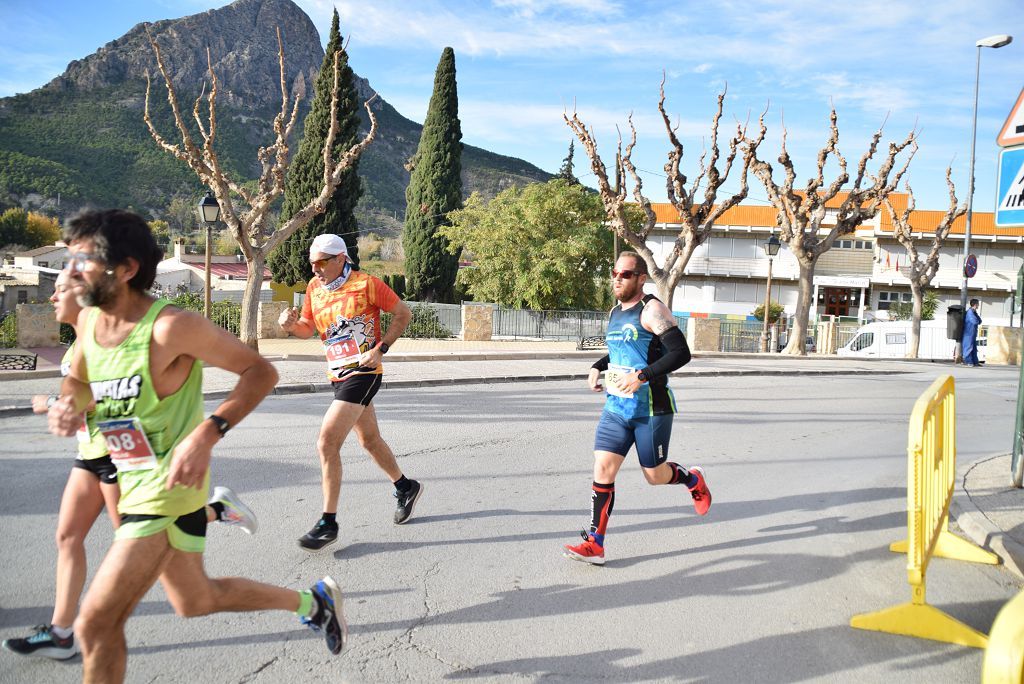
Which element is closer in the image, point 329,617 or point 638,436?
point 329,617

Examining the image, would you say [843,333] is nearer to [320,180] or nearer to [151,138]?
[320,180]

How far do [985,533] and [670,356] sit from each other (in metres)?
2.70

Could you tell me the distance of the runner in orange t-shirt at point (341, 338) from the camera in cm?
489

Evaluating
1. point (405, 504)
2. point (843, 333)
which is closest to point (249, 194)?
point (405, 504)

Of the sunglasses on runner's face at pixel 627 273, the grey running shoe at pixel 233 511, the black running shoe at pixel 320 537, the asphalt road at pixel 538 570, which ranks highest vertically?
the sunglasses on runner's face at pixel 627 273

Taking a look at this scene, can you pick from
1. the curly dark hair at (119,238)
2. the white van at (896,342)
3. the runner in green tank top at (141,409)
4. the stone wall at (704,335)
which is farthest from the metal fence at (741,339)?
the curly dark hair at (119,238)

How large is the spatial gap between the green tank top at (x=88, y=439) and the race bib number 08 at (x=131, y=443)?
0.29m

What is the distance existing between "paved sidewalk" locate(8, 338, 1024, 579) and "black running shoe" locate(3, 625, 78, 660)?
16.6 feet

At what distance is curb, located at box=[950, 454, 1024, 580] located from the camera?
5.04 metres

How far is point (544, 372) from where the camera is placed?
55.0 ft

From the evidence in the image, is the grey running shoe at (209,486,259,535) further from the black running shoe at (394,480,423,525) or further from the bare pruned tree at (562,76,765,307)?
the bare pruned tree at (562,76,765,307)

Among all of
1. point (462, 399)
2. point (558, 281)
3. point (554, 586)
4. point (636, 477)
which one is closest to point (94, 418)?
point (554, 586)

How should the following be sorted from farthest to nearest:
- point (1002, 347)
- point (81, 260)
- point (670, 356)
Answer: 1. point (1002, 347)
2. point (670, 356)
3. point (81, 260)

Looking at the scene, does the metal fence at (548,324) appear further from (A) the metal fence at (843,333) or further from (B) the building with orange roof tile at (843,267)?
(B) the building with orange roof tile at (843,267)
